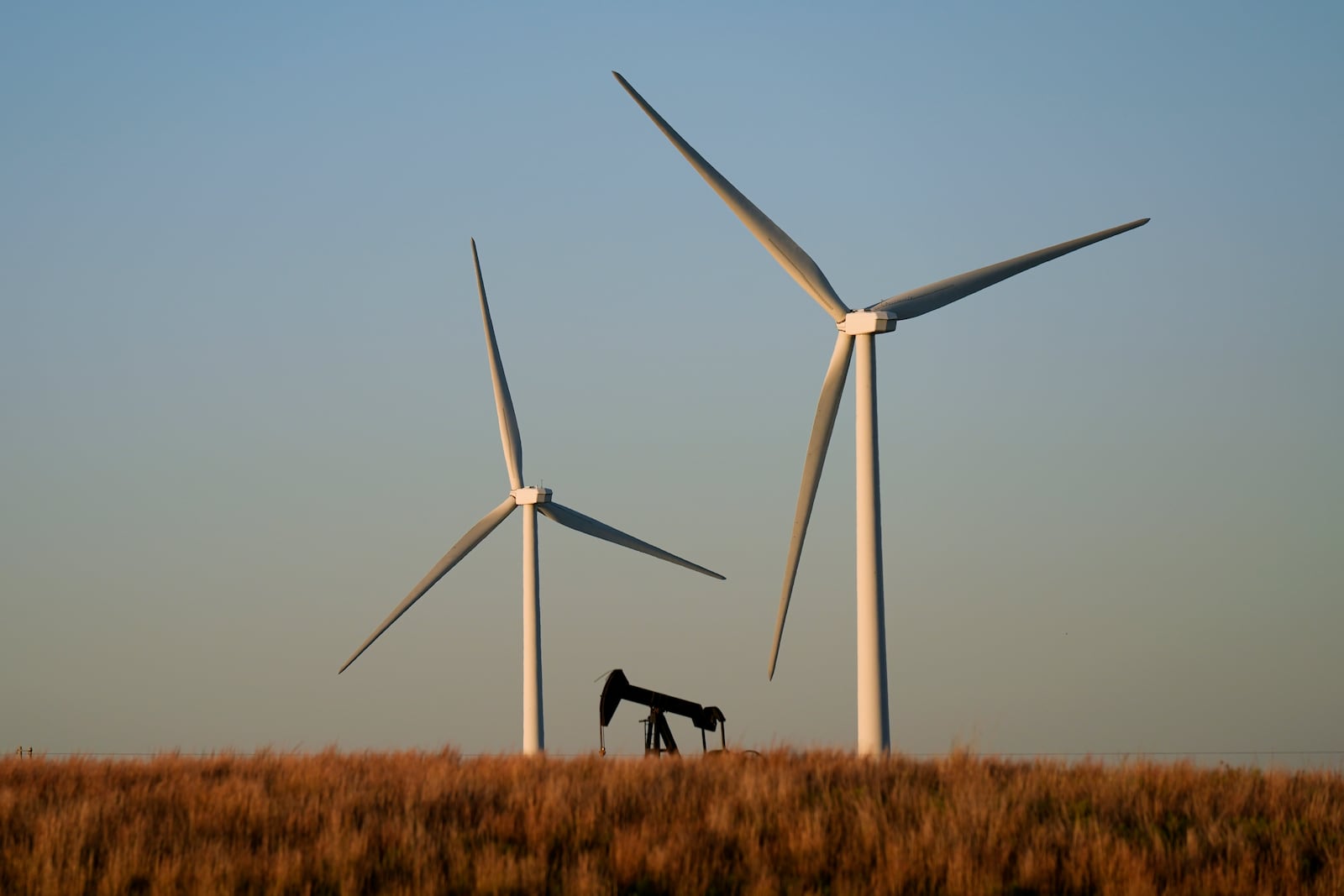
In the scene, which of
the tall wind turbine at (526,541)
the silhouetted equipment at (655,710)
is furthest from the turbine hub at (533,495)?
the silhouetted equipment at (655,710)

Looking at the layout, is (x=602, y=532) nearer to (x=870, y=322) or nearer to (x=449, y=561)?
(x=449, y=561)

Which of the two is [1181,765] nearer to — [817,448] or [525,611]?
[817,448]

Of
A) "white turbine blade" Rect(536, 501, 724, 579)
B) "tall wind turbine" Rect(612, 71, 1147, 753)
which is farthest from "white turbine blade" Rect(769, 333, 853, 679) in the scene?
"white turbine blade" Rect(536, 501, 724, 579)

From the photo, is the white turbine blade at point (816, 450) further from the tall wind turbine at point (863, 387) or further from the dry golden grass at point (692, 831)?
the dry golden grass at point (692, 831)

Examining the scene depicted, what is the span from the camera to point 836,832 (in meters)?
23.1

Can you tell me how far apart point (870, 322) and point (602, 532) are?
22.8m

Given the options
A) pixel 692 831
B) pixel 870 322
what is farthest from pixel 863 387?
pixel 692 831

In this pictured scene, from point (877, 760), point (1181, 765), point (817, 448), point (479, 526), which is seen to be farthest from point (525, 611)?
point (1181, 765)

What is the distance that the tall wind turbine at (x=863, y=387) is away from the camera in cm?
3391

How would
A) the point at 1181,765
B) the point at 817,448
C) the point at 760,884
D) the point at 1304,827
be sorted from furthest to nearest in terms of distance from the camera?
the point at 817,448, the point at 1181,765, the point at 1304,827, the point at 760,884

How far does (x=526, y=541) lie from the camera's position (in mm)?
56812

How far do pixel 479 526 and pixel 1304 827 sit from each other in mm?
36048

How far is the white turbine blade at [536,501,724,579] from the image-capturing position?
184 feet

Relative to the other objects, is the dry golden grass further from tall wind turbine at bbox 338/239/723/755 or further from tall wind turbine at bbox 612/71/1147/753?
tall wind turbine at bbox 338/239/723/755
